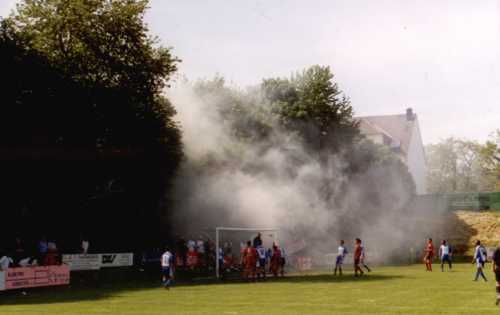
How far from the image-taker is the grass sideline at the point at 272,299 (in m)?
18.8

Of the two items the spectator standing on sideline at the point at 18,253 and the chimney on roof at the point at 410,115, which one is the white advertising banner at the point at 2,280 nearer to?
the spectator standing on sideline at the point at 18,253

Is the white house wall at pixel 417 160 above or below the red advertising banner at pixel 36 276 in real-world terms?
above

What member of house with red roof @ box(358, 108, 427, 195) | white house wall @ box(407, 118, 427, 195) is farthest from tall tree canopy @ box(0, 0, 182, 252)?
white house wall @ box(407, 118, 427, 195)

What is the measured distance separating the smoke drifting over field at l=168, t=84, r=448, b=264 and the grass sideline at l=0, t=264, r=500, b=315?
1831 centimetres

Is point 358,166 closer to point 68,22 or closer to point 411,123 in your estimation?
point 68,22

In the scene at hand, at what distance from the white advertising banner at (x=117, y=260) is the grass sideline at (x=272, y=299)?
14.4 feet

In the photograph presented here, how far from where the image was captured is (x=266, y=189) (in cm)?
5088

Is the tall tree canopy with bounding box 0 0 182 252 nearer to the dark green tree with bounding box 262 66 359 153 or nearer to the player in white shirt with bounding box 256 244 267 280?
the player in white shirt with bounding box 256 244 267 280

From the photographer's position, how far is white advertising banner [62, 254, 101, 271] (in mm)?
32438

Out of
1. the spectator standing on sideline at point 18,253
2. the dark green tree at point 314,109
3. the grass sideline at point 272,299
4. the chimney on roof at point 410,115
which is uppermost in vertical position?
the chimney on roof at point 410,115

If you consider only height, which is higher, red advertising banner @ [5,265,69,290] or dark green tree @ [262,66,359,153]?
dark green tree @ [262,66,359,153]

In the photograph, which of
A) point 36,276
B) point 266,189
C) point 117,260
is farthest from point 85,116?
point 266,189

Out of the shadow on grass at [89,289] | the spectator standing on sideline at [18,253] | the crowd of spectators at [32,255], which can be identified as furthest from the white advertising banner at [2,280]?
the spectator standing on sideline at [18,253]

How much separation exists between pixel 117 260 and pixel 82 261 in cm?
277
